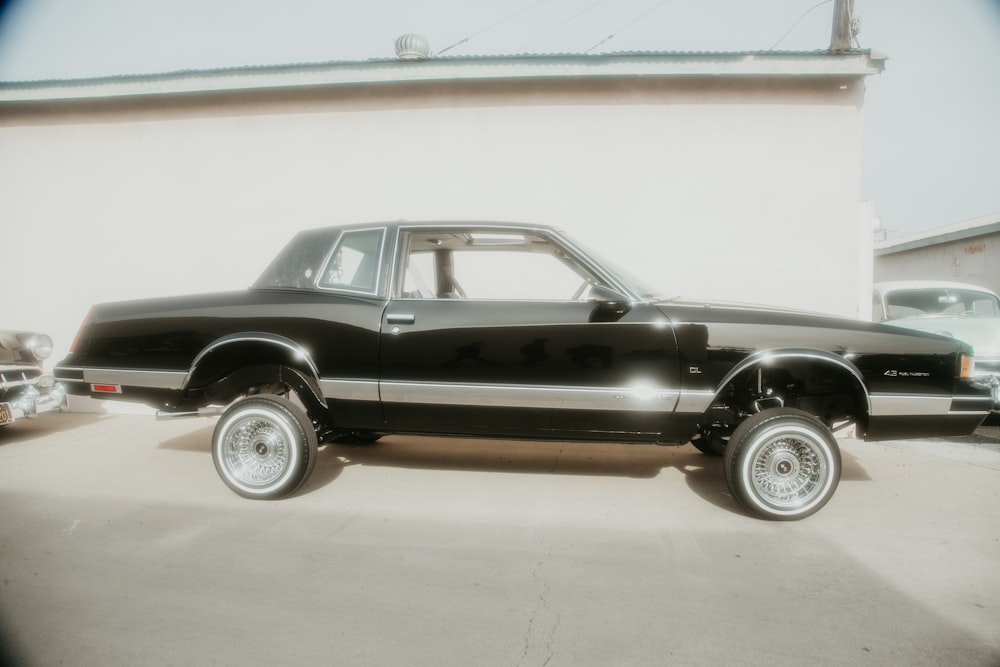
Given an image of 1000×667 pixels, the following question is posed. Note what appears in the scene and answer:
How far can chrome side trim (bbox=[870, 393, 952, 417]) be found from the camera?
10.4ft

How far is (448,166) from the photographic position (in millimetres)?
5957

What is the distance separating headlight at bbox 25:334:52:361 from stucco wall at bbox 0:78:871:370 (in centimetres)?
126

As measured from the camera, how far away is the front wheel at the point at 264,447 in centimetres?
343

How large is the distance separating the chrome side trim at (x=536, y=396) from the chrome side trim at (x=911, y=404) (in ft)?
3.80

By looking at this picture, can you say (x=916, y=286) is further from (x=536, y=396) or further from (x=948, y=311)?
(x=536, y=396)

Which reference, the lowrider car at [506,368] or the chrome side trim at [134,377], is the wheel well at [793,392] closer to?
the lowrider car at [506,368]

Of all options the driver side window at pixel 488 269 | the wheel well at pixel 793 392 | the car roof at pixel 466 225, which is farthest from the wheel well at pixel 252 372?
the wheel well at pixel 793 392

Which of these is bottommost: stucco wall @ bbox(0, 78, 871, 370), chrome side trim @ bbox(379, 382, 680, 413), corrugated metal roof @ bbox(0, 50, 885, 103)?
chrome side trim @ bbox(379, 382, 680, 413)

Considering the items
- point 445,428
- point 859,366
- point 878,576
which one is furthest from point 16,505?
point 859,366

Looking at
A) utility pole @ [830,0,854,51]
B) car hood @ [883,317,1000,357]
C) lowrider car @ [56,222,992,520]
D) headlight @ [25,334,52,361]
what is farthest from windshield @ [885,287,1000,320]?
headlight @ [25,334,52,361]

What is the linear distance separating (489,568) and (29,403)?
4.41 metres

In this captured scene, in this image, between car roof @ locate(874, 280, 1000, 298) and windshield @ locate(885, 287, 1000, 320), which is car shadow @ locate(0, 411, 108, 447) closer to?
car roof @ locate(874, 280, 1000, 298)

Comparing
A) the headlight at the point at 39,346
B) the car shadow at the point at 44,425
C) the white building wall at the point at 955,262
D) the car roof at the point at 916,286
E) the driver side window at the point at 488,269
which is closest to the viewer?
the driver side window at the point at 488,269

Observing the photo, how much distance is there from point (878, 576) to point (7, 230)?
28.5 ft
